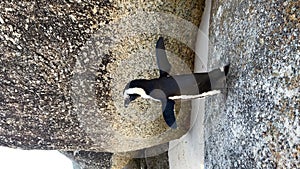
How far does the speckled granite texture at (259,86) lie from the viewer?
0.69 meters

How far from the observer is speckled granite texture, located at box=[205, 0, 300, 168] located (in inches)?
27.2

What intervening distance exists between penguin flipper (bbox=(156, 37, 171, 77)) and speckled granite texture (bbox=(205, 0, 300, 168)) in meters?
0.13

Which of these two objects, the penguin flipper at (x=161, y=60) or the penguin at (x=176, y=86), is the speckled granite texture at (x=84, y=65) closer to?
the penguin flipper at (x=161, y=60)

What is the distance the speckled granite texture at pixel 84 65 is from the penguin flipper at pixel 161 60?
0.21 ft

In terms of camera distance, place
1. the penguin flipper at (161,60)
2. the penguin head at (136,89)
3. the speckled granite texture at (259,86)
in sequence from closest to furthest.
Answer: the speckled granite texture at (259,86) < the penguin head at (136,89) < the penguin flipper at (161,60)

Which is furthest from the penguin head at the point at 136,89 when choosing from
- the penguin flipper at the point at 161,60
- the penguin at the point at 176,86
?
the penguin flipper at the point at 161,60

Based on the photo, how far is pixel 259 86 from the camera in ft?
2.61

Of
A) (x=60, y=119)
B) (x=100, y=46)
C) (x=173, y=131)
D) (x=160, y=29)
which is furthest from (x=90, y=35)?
(x=173, y=131)

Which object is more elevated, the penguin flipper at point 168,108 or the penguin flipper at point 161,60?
the penguin flipper at point 161,60

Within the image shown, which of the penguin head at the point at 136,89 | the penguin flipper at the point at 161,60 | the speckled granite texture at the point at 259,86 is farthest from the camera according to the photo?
the penguin flipper at the point at 161,60

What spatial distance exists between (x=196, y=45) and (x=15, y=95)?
21.8 inches

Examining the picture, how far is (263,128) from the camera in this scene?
0.77 metres

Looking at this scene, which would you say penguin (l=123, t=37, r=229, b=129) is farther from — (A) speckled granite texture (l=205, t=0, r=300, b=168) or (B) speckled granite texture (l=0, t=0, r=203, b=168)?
(B) speckled granite texture (l=0, t=0, r=203, b=168)

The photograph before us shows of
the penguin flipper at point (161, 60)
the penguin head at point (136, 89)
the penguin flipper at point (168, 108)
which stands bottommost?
the penguin flipper at point (168, 108)
